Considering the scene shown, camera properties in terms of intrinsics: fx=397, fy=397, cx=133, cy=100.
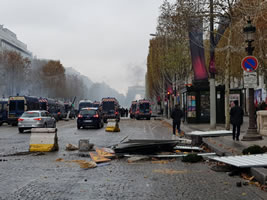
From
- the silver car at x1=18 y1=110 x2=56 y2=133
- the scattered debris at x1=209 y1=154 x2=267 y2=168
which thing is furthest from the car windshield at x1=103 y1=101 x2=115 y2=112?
the scattered debris at x1=209 y1=154 x2=267 y2=168

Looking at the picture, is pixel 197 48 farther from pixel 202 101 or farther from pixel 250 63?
pixel 250 63

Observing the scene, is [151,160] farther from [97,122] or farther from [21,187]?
[97,122]

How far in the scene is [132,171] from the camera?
9.29 meters

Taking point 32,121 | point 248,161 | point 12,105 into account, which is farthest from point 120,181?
point 12,105

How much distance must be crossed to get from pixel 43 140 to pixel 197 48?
47.5 ft

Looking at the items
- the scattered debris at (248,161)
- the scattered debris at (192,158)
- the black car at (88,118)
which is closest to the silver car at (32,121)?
the black car at (88,118)

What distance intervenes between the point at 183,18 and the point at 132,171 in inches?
594

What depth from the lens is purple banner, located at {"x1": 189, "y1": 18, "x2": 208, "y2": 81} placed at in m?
23.1

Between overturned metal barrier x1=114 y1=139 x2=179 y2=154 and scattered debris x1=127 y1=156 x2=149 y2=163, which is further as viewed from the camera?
overturned metal barrier x1=114 y1=139 x2=179 y2=154

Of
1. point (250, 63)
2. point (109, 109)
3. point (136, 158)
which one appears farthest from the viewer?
point (109, 109)

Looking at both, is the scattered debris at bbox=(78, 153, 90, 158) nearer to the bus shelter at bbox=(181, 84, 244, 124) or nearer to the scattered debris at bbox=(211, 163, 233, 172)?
the scattered debris at bbox=(211, 163, 233, 172)

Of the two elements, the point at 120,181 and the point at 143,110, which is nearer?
the point at 120,181

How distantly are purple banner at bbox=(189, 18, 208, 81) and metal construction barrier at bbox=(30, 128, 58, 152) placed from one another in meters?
12.2

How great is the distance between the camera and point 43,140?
1394cm
